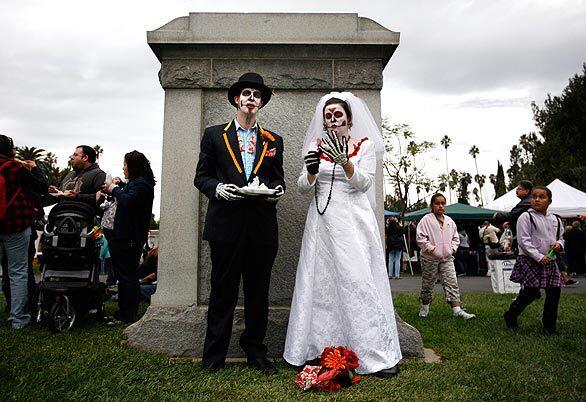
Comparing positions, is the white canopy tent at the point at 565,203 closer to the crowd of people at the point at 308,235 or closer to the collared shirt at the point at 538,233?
the collared shirt at the point at 538,233

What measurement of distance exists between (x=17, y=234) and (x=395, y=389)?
179 inches

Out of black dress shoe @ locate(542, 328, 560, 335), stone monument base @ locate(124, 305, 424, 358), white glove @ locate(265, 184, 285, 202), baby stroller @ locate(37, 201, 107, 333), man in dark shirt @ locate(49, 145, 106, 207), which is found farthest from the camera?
man in dark shirt @ locate(49, 145, 106, 207)

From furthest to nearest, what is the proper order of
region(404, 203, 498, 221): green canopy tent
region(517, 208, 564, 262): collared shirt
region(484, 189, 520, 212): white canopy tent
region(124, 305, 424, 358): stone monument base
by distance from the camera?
region(404, 203, 498, 221): green canopy tent < region(484, 189, 520, 212): white canopy tent < region(517, 208, 564, 262): collared shirt < region(124, 305, 424, 358): stone monument base

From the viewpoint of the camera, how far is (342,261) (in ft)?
13.4

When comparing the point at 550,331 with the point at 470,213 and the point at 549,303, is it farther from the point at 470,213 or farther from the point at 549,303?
the point at 470,213

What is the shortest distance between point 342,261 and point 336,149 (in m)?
0.91

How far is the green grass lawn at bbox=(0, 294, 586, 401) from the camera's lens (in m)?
3.41

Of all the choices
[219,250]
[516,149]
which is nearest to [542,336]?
[219,250]

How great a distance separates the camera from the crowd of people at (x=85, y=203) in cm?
569

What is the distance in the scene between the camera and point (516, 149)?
57.5m

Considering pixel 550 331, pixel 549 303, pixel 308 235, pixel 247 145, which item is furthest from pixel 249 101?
→ pixel 550 331

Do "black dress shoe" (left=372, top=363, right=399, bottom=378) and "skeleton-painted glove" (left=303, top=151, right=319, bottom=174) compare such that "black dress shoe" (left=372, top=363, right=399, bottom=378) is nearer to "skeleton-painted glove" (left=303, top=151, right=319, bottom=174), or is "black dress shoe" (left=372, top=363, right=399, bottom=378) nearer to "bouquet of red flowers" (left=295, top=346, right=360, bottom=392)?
"bouquet of red flowers" (left=295, top=346, right=360, bottom=392)

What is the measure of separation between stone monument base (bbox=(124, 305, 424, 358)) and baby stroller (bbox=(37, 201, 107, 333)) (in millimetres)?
1275

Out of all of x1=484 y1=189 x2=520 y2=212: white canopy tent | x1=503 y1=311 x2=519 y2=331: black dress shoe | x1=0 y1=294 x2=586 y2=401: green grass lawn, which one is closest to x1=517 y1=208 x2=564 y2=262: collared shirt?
x1=503 y1=311 x2=519 y2=331: black dress shoe
